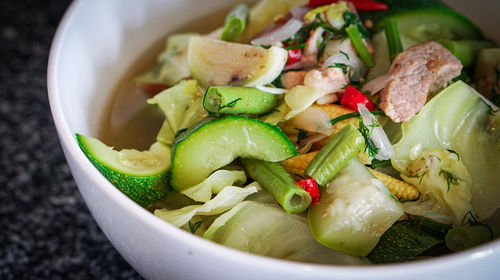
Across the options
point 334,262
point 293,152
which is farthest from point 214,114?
point 334,262

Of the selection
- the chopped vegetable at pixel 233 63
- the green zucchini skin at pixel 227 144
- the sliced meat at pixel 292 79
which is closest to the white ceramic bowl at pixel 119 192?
the green zucchini skin at pixel 227 144

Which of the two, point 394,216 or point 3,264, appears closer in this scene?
point 394,216

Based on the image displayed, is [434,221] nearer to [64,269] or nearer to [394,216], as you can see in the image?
[394,216]

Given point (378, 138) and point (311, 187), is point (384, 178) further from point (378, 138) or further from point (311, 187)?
point (311, 187)

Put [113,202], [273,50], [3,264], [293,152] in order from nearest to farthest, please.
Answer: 1. [113,202]
2. [293,152]
3. [273,50]
4. [3,264]

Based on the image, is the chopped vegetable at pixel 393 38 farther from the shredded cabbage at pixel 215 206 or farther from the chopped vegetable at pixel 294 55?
the shredded cabbage at pixel 215 206

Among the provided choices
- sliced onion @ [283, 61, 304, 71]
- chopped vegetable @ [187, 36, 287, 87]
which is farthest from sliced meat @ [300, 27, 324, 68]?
chopped vegetable @ [187, 36, 287, 87]

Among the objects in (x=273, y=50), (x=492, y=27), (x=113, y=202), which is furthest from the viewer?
(x=492, y=27)
